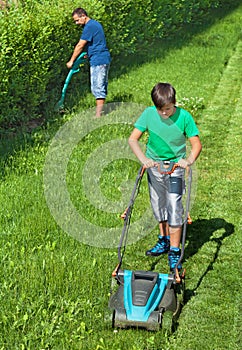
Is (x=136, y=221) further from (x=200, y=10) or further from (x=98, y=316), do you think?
(x=200, y=10)

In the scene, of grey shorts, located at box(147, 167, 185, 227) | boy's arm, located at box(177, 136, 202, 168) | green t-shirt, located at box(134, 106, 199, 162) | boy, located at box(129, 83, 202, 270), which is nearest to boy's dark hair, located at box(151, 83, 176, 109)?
boy, located at box(129, 83, 202, 270)

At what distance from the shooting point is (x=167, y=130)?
576 cm

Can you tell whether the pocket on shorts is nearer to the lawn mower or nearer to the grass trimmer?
the lawn mower

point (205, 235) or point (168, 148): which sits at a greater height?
point (168, 148)

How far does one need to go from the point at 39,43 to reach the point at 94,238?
14.2 feet

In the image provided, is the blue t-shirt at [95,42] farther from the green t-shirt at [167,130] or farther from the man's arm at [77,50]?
the green t-shirt at [167,130]

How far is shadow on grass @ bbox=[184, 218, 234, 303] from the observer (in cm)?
661

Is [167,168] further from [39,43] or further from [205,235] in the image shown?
[39,43]

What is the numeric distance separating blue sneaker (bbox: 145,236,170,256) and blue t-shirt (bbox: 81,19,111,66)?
15.5 ft

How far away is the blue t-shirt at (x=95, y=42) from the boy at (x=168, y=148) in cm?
485

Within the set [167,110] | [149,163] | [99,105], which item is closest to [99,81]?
[99,105]

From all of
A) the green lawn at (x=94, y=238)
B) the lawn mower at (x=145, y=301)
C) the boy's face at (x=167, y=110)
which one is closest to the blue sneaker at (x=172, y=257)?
the green lawn at (x=94, y=238)

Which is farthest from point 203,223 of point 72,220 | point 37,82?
point 37,82

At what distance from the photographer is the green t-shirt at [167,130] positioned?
5.68m
